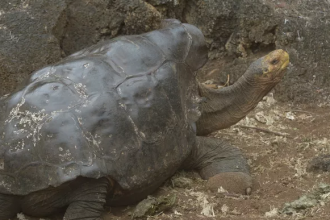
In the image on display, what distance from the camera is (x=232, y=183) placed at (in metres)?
4.92

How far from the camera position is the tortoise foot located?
4.89m

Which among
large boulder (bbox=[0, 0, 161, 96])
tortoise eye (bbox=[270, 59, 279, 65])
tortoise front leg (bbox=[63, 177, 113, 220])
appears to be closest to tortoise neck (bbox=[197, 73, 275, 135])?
tortoise eye (bbox=[270, 59, 279, 65])

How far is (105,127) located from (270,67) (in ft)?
5.68

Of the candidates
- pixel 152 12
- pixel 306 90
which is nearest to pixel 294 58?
pixel 306 90

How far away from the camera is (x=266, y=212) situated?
428 centimetres

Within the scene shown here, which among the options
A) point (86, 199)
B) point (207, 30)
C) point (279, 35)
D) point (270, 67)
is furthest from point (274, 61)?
point (86, 199)

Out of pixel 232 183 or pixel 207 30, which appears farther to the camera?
pixel 207 30

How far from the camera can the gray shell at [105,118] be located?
13.2 feet

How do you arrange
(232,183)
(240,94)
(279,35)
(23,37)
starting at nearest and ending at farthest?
(232,183), (240,94), (23,37), (279,35)

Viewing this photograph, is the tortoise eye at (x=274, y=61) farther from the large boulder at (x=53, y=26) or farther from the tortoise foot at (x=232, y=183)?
the large boulder at (x=53, y=26)

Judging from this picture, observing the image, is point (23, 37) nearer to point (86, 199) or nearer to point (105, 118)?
point (105, 118)

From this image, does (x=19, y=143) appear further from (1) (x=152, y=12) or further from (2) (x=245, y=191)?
(1) (x=152, y=12)

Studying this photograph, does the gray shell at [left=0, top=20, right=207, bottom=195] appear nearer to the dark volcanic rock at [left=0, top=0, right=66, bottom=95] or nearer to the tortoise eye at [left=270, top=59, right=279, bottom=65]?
the tortoise eye at [left=270, top=59, right=279, bottom=65]

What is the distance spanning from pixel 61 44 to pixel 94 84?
1.96 metres
